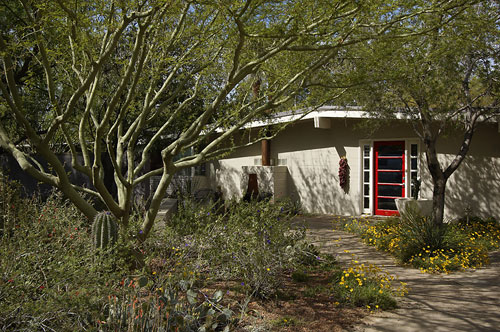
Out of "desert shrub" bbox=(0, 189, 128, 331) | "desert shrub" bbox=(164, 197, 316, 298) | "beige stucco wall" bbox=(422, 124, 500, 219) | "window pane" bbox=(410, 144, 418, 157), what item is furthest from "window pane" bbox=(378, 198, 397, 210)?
"desert shrub" bbox=(0, 189, 128, 331)

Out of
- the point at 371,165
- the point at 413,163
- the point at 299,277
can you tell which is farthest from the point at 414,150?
the point at 299,277

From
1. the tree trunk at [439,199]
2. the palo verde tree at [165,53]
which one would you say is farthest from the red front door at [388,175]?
the palo verde tree at [165,53]

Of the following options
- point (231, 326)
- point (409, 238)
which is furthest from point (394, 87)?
point (231, 326)

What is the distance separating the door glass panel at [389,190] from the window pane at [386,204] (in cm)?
15

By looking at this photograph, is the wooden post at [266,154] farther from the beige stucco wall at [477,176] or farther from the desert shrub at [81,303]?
the desert shrub at [81,303]

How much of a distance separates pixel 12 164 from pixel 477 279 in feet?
48.7

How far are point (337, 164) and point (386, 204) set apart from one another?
201 cm

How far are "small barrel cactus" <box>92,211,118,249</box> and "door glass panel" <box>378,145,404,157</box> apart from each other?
31.3 feet

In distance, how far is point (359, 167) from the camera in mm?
13438

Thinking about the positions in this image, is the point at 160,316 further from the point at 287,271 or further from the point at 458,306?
the point at 458,306

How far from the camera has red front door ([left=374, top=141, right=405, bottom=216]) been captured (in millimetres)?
12766

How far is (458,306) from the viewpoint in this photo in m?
5.24

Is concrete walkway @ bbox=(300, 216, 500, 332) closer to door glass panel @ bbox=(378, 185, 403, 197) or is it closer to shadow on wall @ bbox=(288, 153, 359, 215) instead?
door glass panel @ bbox=(378, 185, 403, 197)

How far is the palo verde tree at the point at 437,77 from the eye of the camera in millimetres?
7288
